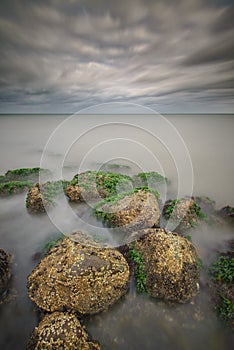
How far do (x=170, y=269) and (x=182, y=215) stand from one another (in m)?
3.45

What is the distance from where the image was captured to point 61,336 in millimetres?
3895

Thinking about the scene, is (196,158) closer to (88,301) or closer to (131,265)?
(131,265)

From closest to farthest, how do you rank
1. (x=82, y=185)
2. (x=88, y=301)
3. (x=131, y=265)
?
(x=88, y=301) → (x=131, y=265) → (x=82, y=185)

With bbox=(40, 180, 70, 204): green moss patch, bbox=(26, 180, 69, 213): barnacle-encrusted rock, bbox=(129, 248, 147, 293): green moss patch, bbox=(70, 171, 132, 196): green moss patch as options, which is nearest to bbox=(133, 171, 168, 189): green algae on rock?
bbox=(70, 171, 132, 196): green moss patch

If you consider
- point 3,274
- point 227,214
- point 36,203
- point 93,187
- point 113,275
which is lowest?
point 227,214

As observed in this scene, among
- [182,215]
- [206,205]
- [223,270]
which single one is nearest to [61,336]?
[223,270]

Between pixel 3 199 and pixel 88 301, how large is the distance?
8271 millimetres

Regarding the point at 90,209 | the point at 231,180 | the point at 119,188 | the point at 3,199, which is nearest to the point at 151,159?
the point at 231,180

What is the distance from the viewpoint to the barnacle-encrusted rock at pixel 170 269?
5.20m

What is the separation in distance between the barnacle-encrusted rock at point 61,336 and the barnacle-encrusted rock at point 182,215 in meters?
5.05

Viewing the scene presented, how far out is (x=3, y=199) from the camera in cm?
1072

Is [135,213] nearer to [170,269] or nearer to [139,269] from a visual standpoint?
[139,269]

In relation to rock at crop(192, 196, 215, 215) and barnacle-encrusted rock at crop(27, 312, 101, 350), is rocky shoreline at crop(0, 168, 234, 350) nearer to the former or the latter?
barnacle-encrusted rock at crop(27, 312, 101, 350)

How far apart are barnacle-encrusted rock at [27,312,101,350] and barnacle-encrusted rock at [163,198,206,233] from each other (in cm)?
505
